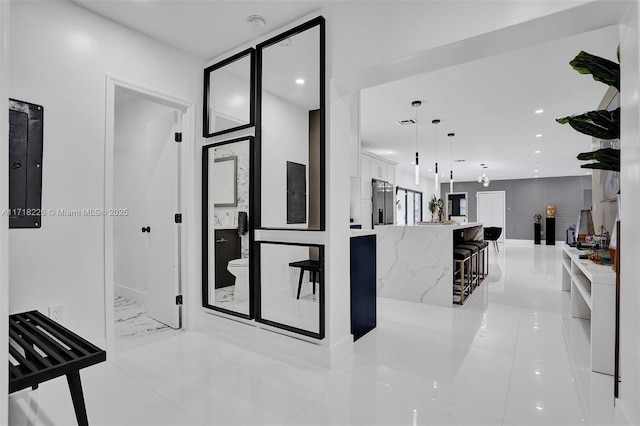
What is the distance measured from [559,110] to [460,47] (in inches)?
151

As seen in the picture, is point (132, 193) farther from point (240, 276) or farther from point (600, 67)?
point (600, 67)

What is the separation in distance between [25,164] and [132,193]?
1.99 m

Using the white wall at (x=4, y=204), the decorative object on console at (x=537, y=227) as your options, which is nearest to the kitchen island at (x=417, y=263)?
the white wall at (x=4, y=204)

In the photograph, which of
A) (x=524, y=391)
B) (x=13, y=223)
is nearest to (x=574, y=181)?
(x=524, y=391)

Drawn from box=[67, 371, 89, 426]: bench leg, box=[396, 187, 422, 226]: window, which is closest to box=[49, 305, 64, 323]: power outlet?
box=[67, 371, 89, 426]: bench leg

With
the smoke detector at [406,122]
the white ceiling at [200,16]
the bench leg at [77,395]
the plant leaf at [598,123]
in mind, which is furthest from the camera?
the smoke detector at [406,122]

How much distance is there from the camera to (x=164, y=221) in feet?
10.7

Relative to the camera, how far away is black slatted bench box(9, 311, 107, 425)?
1.27 metres

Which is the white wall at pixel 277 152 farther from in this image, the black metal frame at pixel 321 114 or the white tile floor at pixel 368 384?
the white tile floor at pixel 368 384

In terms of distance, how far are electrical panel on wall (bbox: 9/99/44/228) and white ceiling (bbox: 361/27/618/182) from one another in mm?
3201

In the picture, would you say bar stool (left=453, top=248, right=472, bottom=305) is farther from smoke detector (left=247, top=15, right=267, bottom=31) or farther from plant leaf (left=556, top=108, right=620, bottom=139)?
smoke detector (left=247, top=15, right=267, bottom=31)

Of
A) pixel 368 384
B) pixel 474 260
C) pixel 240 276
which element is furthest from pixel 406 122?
pixel 368 384

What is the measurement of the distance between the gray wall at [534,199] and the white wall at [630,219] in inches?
489

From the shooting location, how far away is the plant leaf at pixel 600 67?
68.2 inches
